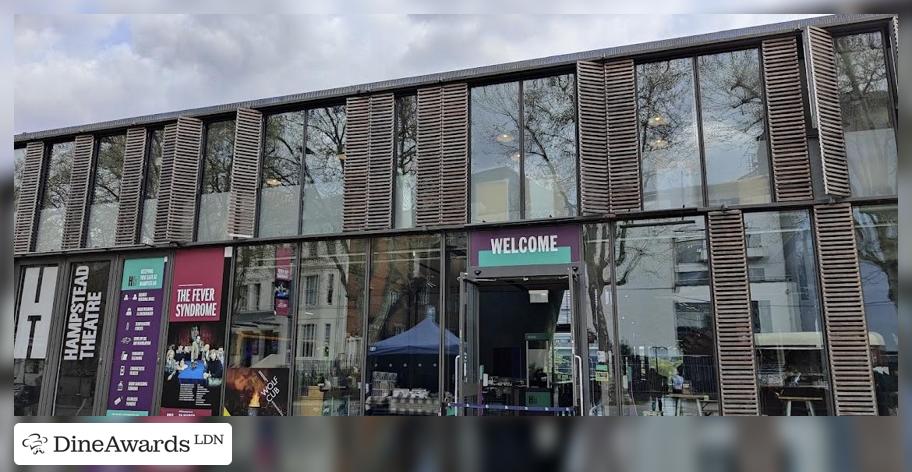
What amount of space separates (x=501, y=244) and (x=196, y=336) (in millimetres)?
4672

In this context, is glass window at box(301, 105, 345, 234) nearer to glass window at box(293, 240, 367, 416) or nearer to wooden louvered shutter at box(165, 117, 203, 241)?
glass window at box(293, 240, 367, 416)

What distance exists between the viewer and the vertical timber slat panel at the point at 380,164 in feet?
26.3

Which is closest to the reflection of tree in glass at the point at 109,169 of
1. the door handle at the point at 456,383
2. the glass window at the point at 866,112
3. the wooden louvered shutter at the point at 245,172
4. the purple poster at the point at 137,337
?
the purple poster at the point at 137,337

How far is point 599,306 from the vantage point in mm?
6984

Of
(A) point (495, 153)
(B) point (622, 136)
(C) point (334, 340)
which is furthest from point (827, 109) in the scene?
(C) point (334, 340)

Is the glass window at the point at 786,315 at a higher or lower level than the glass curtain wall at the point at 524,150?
lower

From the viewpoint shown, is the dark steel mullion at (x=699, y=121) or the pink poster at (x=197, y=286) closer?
the dark steel mullion at (x=699, y=121)

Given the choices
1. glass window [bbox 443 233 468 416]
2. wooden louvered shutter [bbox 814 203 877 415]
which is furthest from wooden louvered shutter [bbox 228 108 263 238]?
wooden louvered shutter [bbox 814 203 877 415]

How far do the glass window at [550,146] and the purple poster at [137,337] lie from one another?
18.9ft

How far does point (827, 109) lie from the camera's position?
667cm

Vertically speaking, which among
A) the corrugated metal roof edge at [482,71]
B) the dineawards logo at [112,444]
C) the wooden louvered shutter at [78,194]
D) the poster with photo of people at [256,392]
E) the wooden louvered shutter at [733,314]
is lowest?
the poster with photo of people at [256,392]

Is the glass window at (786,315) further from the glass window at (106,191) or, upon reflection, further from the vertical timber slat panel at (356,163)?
the glass window at (106,191)

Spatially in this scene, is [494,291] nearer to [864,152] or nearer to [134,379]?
[864,152]

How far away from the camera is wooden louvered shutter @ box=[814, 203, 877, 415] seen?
6.01 metres
